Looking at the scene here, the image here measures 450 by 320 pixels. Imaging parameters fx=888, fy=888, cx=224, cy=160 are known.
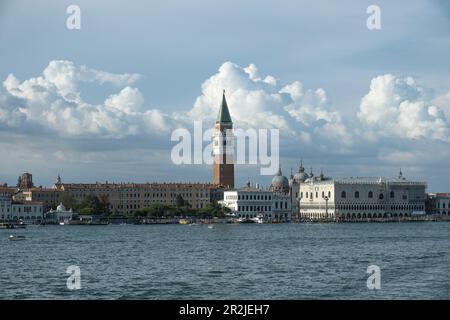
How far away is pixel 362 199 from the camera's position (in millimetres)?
73812

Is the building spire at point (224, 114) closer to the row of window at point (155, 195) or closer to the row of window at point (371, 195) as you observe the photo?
the row of window at point (155, 195)

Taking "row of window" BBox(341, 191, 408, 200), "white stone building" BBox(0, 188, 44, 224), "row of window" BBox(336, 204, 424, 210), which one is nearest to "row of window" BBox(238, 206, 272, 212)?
"row of window" BBox(336, 204, 424, 210)

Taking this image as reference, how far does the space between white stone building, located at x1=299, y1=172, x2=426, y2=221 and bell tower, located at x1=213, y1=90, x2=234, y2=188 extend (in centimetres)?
716

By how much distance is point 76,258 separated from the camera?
75.6 ft

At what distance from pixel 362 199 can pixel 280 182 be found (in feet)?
29.6

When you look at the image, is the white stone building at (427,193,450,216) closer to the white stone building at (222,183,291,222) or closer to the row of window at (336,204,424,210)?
the row of window at (336,204,424,210)

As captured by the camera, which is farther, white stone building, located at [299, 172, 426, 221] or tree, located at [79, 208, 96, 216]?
white stone building, located at [299, 172, 426, 221]

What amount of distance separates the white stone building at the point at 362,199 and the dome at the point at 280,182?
2.68 meters

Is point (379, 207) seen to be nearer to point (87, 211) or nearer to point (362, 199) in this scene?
point (362, 199)

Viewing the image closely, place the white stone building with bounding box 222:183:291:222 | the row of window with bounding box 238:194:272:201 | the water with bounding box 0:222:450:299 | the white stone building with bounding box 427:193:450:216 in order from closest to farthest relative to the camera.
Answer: the water with bounding box 0:222:450:299 → the white stone building with bounding box 222:183:291:222 → the row of window with bounding box 238:194:272:201 → the white stone building with bounding box 427:193:450:216

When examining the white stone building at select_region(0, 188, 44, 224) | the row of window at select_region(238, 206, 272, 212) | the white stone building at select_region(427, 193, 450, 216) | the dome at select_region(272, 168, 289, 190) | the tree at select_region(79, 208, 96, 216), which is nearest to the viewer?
the white stone building at select_region(0, 188, 44, 224)

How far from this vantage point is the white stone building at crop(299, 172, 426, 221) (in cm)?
7325

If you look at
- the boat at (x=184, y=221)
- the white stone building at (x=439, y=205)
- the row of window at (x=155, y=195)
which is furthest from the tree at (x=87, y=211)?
the white stone building at (x=439, y=205)

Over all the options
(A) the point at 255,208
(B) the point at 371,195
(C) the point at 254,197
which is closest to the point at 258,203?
(A) the point at 255,208
